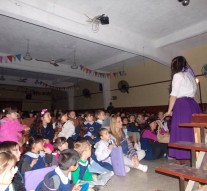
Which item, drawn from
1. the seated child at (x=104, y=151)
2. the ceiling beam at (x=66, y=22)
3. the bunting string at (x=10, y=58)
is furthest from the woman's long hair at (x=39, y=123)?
the bunting string at (x=10, y=58)

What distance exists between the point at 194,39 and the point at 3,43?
678cm

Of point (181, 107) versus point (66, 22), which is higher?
point (66, 22)

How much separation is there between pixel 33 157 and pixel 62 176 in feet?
3.17

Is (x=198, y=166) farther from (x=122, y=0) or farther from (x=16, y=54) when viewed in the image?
(x=16, y=54)

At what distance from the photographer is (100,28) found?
5.61 meters

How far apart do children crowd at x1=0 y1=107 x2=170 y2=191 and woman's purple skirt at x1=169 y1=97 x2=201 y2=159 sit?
676mm

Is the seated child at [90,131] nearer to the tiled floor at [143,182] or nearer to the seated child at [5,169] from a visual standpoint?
the tiled floor at [143,182]

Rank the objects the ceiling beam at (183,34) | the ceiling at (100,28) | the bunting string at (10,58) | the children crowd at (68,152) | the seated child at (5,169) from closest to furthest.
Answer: the seated child at (5,169), the children crowd at (68,152), the ceiling at (100,28), the ceiling beam at (183,34), the bunting string at (10,58)

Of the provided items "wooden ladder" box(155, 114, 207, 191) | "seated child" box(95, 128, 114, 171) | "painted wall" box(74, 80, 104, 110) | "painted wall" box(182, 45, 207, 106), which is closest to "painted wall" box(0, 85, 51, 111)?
"painted wall" box(74, 80, 104, 110)

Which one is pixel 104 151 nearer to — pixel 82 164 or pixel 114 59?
pixel 82 164

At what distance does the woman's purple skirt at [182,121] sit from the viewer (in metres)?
2.29

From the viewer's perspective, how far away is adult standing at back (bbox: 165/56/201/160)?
2.30m

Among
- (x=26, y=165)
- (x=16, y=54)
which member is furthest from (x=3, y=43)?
(x=26, y=165)

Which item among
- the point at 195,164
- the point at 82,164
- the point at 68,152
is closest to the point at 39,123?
the point at 82,164
